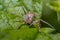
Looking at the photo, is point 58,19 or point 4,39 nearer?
point 4,39

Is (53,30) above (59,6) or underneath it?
underneath

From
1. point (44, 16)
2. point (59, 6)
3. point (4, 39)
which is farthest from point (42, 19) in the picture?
point (4, 39)

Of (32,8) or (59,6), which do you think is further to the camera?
(32,8)

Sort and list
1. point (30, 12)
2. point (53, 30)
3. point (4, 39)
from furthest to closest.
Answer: point (30, 12), point (53, 30), point (4, 39)

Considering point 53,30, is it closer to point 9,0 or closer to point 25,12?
point 25,12

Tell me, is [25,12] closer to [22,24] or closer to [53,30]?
[22,24]

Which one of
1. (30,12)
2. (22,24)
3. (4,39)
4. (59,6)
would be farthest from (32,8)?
(4,39)

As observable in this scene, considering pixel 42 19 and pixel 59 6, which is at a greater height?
pixel 59 6

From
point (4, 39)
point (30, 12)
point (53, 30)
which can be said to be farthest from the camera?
point (30, 12)

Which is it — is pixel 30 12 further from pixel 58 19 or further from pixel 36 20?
pixel 58 19
